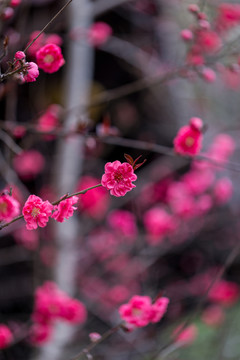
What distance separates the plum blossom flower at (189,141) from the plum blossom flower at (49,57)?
49 centimetres

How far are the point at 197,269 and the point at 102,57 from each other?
2.14 m

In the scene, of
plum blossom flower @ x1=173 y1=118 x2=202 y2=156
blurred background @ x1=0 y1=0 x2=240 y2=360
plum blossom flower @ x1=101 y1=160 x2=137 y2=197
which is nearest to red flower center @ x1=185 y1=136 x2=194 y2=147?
plum blossom flower @ x1=173 y1=118 x2=202 y2=156

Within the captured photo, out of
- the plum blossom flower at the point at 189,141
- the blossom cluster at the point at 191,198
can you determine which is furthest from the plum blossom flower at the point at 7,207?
the blossom cluster at the point at 191,198

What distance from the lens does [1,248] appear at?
3324mm

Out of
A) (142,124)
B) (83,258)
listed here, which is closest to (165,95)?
(142,124)

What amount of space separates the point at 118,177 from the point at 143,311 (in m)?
0.53

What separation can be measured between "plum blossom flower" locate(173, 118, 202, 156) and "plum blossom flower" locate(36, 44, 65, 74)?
0.49 metres

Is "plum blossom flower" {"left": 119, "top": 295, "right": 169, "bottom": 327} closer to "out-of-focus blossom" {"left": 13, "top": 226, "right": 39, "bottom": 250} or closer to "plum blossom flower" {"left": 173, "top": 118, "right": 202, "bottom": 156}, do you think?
"plum blossom flower" {"left": 173, "top": 118, "right": 202, "bottom": 156}

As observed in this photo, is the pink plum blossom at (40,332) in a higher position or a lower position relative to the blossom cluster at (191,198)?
higher

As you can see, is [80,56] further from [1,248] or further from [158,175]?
[1,248]

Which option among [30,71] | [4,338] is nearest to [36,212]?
[30,71]

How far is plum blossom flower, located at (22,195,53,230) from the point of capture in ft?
2.71

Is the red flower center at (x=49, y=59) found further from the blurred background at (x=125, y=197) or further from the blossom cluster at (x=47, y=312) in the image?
the blossom cluster at (x=47, y=312)

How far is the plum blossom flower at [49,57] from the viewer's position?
1057 millimetres
